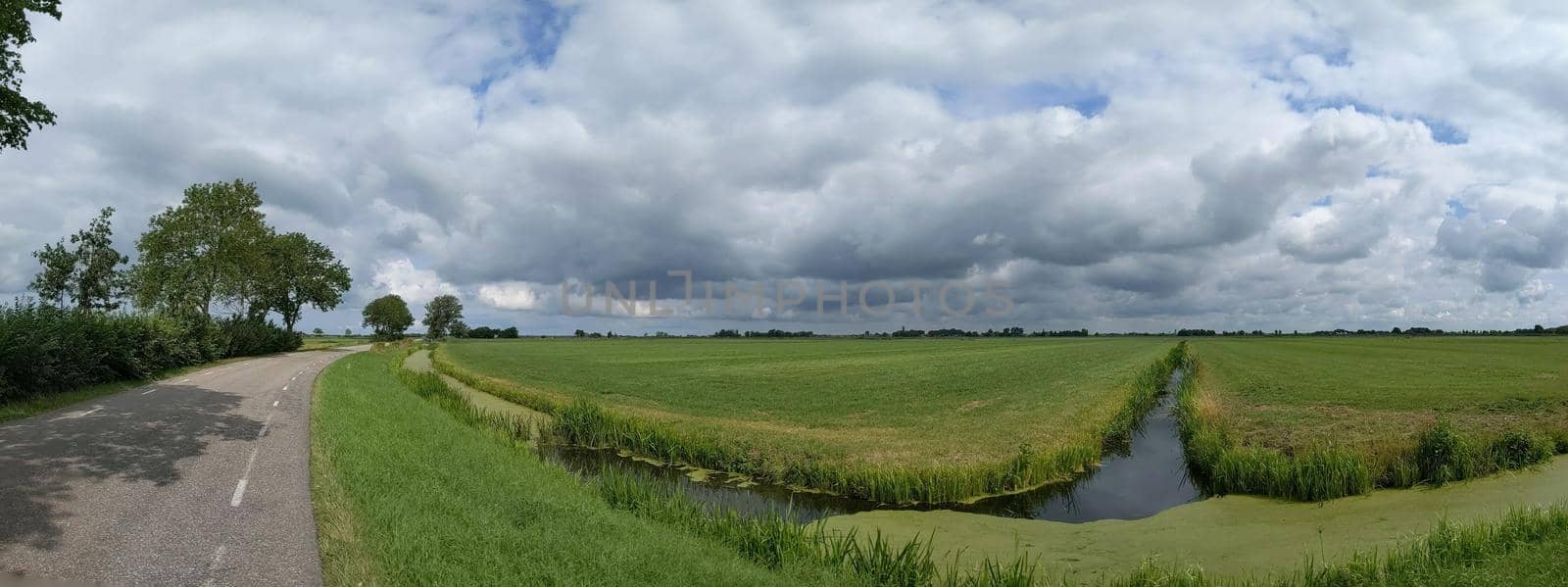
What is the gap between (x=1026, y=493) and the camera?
55.4 ft

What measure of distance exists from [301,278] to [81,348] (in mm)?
70465

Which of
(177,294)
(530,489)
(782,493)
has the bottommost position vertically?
(782,493)

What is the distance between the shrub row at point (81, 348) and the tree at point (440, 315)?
6099 inches

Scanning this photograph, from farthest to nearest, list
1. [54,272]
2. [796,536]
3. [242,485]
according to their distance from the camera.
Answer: [54,272] < [242,485] < [796,536]

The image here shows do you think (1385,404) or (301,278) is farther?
(301,278)

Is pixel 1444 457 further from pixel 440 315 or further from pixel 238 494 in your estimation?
pixel 440 315

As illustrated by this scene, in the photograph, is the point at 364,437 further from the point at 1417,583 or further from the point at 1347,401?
the point at 1347,401

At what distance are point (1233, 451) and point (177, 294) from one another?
237ft

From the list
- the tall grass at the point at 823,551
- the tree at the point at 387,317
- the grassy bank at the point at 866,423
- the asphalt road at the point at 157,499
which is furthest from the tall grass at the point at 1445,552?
the tree at the point at 387,317

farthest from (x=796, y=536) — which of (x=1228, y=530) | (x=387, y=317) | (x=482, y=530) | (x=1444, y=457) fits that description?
(x=387, y=317)

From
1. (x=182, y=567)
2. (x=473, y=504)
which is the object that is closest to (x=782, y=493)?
(x=473, y=504)

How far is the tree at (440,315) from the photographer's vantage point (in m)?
194

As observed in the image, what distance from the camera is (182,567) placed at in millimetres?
8391

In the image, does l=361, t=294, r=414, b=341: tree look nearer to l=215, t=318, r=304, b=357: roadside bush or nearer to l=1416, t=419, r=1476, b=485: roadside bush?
l=215, t=318, r=304, b=357: roadside bush
